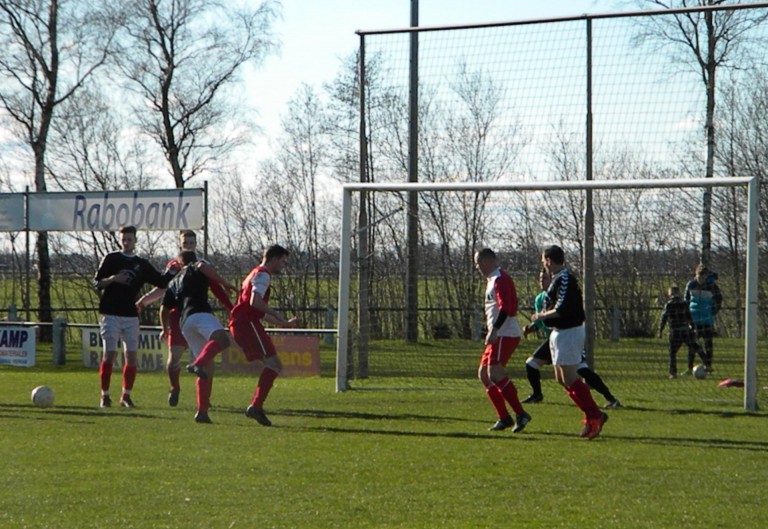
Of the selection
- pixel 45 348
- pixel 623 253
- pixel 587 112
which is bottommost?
pixel 45 348

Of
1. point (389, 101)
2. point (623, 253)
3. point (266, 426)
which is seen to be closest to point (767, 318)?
point (623, 253)

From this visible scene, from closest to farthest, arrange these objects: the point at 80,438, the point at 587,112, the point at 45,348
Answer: the point at 80,438 → the point at 587,112 → the point at 45,348

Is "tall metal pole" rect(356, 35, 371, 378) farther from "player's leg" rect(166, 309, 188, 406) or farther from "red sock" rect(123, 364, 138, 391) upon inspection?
"red sock" rect(123, 364, 138, 391)

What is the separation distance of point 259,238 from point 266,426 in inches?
1013

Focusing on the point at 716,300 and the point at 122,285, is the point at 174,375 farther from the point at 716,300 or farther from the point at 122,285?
the point at 716,300

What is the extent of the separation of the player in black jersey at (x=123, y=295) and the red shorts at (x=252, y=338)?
6.00 feet

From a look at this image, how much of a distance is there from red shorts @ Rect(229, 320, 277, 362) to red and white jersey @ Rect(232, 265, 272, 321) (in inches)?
2.8

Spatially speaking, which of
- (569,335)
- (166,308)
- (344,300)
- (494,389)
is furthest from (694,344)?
(166,308)

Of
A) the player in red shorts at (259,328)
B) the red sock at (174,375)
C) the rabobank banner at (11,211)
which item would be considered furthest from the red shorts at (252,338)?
the rabobank banner at (11,211)

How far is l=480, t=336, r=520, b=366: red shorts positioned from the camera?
11.3 meters

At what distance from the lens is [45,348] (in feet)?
89.7

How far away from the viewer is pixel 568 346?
1090 centimetres

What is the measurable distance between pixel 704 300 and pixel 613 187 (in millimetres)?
3670

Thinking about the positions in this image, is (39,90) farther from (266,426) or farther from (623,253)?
(266,426)
